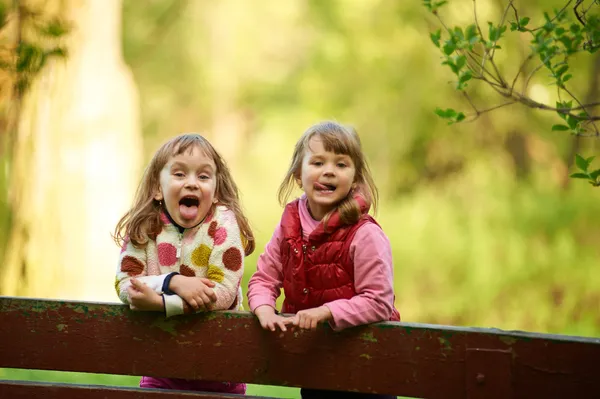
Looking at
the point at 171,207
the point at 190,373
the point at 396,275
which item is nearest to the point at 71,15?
the point at 396,275

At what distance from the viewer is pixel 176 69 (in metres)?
22.7

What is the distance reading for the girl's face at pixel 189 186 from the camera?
3.03 m

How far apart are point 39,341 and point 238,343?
713 millimetres

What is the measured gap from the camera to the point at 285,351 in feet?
8.60

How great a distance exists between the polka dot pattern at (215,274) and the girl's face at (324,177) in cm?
43

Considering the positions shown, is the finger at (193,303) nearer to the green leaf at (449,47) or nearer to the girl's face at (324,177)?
the girl's face at (324,177)

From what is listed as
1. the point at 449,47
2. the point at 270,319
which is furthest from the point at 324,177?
the point at 449,47

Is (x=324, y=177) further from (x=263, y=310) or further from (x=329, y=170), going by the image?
(x=263, y=310)

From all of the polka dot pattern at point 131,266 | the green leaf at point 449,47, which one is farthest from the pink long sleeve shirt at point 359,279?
the green leaf at point 449,47

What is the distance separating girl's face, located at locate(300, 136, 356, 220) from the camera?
2.99 meters

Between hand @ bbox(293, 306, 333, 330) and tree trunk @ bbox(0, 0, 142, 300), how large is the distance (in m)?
5.73

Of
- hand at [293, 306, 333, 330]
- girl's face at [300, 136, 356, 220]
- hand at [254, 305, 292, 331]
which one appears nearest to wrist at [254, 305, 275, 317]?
hand at [254, 305, 292, 331]

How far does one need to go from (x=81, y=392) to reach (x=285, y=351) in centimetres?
73

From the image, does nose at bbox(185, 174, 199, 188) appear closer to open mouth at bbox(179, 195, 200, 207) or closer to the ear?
open mouth at bbox(179, 195, 200, 207)
